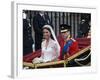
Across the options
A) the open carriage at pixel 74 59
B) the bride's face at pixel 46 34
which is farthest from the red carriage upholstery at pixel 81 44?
the bride's face at pixel 46 34

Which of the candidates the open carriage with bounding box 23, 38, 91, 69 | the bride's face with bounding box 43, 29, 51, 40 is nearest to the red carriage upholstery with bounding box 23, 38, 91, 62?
the open carriage with bounding box 23, 38, 91, 69

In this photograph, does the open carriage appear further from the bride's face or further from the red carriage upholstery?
the bride's face

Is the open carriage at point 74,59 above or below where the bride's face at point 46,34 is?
below

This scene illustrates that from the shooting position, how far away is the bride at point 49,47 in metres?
1.95

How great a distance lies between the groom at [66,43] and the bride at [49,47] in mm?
34

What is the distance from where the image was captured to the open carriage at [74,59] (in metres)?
1.91

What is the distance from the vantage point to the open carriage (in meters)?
1.91

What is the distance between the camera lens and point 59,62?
2.00 meters

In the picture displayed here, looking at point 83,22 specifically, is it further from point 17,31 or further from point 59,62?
point 17,31

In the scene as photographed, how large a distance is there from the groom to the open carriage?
3 cm

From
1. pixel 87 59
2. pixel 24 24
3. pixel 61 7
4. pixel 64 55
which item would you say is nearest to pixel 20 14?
pixel 24 24

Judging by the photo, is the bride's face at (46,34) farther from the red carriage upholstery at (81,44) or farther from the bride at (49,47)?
the red carriage upholstery at (81,44)

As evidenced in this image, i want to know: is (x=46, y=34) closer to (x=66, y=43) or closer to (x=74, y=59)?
(x=66, y=43)

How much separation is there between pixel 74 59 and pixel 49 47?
21 centimetres
